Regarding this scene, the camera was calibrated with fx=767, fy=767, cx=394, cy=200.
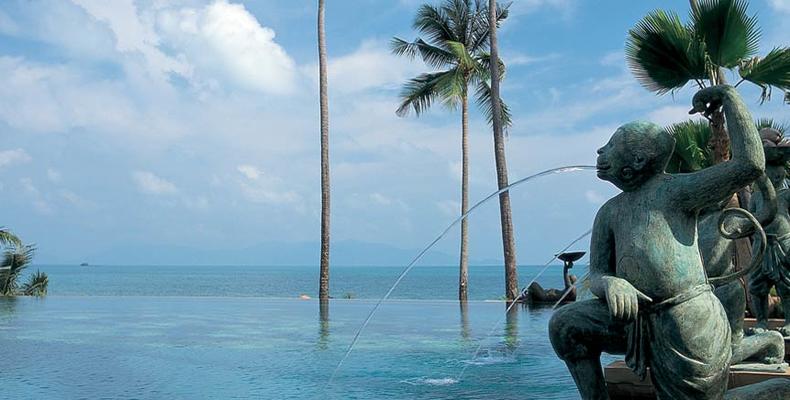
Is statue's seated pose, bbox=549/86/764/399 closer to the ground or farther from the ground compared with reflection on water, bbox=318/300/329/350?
farther from the ground

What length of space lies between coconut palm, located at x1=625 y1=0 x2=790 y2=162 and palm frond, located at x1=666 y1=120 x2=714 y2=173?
1394 millimetres

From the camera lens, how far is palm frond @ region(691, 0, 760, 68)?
1174 centimetres

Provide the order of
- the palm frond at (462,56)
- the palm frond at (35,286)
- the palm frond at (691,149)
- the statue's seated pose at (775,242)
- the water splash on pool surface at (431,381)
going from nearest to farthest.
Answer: the statue's seated pose at (775,242), the water splash on pool surface at (431,381), the palm frond at (691,149), the palm frond at (35,286), the palm frond at (462,56)

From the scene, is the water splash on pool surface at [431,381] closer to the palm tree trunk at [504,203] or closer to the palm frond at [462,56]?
the palm tree trunk at [504,203]

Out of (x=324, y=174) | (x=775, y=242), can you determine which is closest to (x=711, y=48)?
(x=775, y=242)

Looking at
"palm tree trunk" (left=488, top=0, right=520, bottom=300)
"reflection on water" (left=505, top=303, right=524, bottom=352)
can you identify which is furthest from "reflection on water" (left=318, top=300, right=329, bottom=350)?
"palm tree trunk" (left=488, top=0, right=520, bottom=300)

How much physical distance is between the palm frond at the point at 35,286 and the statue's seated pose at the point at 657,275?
23.7 meters

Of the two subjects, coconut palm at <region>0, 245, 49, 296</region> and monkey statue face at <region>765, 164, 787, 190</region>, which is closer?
monkey statue face at <region>765, 164, 787, 190</region>

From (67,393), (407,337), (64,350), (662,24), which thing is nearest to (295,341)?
(407,337)


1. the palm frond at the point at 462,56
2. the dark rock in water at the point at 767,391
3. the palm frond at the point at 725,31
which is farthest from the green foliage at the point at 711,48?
the palm frond at the point at 462,56

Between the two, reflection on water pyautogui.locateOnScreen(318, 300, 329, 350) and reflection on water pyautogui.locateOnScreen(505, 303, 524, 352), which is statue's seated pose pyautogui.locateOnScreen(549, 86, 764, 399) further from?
reflection on water pyautogui.locateOnScreen(318, 300, 329, 350)

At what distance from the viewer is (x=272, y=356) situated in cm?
909

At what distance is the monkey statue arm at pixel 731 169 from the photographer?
2818mm

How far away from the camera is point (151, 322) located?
14305mm
